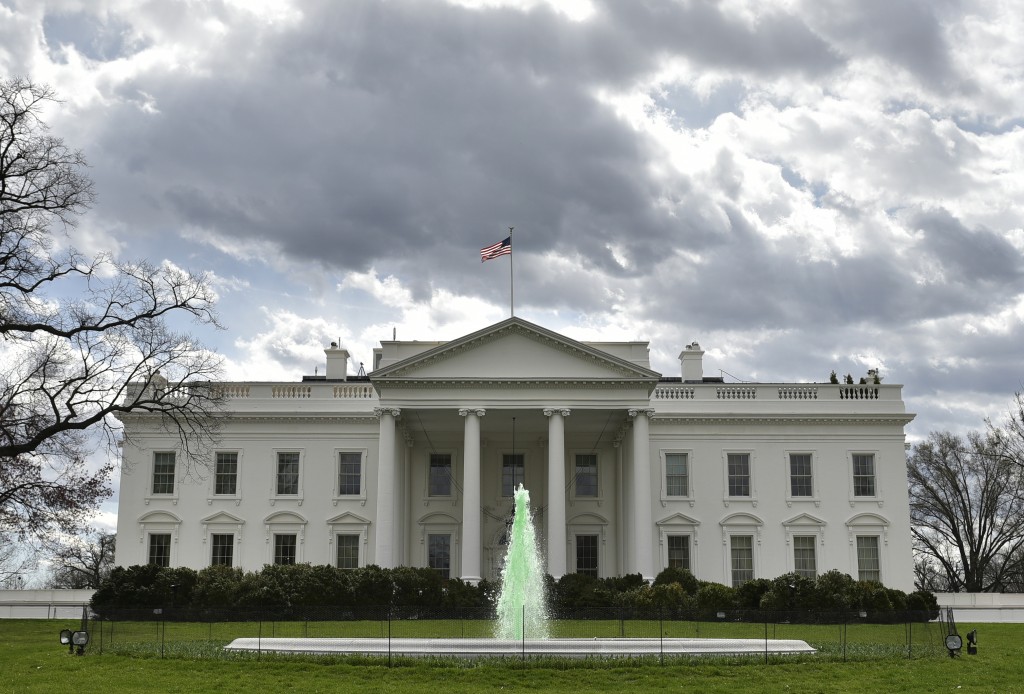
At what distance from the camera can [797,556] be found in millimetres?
43625

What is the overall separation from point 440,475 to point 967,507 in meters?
30.7

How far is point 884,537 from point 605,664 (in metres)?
24.9

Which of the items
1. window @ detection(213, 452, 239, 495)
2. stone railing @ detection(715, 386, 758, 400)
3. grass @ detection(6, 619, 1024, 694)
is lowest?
grass @ detection(6, 619, 1024, 694)

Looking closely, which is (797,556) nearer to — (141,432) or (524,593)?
(524,593)

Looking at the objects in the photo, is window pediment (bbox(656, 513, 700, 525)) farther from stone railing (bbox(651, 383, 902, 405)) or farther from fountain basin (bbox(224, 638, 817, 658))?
fountain basin (bbox(224, 638, 817, 658))

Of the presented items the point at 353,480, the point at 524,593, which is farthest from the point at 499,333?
the point at 524,593

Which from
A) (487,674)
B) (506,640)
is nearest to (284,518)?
(506,640)

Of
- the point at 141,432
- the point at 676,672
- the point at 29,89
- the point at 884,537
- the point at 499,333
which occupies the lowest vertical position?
the point at 676,672

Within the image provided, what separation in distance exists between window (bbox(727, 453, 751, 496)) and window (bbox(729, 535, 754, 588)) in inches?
71.7

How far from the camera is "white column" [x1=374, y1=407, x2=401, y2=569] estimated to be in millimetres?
39031

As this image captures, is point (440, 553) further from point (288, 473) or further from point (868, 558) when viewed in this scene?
point (868, 558)

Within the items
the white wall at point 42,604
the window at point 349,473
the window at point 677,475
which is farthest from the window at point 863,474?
the white wall at point 42,604

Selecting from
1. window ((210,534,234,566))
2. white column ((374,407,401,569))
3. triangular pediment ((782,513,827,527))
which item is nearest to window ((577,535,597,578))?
triangular pediment ((782,513,827,527))

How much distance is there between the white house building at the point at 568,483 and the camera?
143 ft
